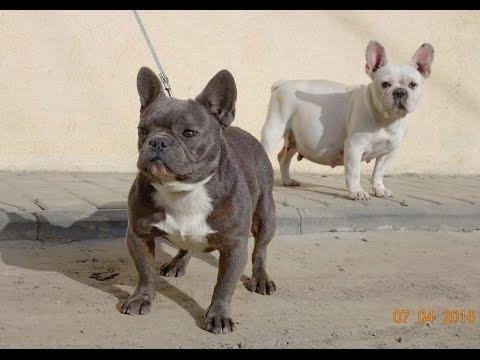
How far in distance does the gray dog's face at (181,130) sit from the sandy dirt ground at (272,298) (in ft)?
2.48

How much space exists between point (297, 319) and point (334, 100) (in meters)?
3.76

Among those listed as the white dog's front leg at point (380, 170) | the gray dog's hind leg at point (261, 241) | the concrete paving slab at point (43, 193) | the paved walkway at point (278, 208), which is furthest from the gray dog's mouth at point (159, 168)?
the white dog's front leg at point (380, 170)

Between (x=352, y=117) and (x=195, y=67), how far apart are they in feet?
7.31

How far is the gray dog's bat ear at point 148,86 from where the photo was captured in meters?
3.52

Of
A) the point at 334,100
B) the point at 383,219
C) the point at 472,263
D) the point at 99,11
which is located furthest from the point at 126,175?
the point at 472,263

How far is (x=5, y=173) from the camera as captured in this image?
713 cm

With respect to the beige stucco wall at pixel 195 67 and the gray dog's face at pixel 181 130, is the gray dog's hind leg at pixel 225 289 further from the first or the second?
the beige stucco wall at pixel 195 67

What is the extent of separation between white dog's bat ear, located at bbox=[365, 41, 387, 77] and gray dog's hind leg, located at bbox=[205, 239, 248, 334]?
3450mm

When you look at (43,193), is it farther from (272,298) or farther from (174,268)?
(272,298)

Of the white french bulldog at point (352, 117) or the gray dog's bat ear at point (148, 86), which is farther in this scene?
the white french bulldog at point (352, 117)

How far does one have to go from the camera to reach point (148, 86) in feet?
11.6

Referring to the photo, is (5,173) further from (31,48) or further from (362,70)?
(362,70)

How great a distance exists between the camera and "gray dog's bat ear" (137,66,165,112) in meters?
3.52

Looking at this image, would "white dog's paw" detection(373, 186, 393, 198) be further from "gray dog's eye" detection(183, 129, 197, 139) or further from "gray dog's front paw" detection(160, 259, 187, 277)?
"gray dog's eye" detection(183, 129, 197, 139)
